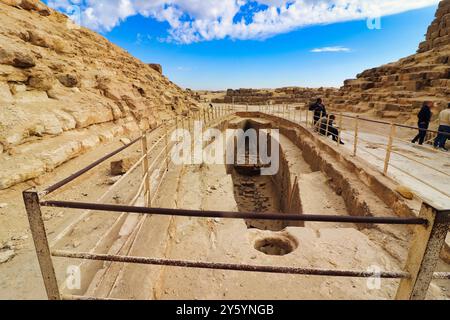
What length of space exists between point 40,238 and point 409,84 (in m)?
21.9

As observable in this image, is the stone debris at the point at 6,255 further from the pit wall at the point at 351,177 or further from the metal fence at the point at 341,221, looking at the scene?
the pit wall at the point at 351,177

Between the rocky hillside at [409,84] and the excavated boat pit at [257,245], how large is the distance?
11.7 meters

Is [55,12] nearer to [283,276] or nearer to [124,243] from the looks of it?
[124,243]

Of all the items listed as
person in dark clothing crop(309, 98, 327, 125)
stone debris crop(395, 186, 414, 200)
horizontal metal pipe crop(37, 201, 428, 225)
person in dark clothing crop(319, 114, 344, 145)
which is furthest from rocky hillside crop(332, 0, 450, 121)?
horizontal metal pipe crop(37, 201, 428, 225)

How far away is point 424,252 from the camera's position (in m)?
1.51

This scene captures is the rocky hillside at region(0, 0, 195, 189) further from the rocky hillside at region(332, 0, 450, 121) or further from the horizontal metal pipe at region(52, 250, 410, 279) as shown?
the rocky hillside at region(332, 0, 450, 121)

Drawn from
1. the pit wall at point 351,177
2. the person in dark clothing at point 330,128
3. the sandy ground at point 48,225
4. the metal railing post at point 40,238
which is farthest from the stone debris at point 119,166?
the person in dark clothing at point 330,128

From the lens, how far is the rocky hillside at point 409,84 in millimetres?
14922

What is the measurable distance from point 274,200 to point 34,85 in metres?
10.4

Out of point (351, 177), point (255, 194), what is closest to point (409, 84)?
point (255, 194)

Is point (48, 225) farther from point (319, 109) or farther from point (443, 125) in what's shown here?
point (319, 109)

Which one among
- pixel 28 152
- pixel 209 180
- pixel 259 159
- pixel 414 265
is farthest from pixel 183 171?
pixel 259 159

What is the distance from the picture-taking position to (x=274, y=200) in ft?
39.8

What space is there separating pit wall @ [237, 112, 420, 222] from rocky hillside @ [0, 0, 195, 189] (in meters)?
7.13
